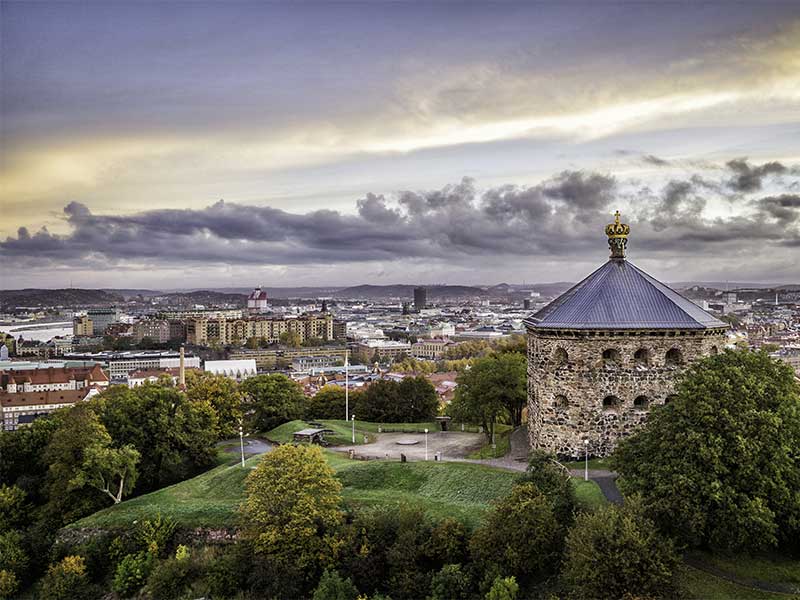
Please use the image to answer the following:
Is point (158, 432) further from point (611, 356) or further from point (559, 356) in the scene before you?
point (611, 356)

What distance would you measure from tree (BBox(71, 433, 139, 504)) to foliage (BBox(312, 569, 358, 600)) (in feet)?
49.4

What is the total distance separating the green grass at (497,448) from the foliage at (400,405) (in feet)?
35.9

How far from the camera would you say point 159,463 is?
38.2 m

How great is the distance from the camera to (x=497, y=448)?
35375 mm

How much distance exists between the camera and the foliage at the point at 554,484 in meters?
23.4

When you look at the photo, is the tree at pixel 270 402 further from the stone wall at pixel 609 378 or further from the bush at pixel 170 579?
the stone wall at pixel 609 378

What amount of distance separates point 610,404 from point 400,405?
21.9 meters

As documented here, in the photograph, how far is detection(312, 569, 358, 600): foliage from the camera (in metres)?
23.2

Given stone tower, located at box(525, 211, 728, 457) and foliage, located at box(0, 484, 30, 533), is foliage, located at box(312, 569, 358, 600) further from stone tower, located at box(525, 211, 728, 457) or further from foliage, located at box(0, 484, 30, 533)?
foliage, located at box(0, 484, 30, 533)

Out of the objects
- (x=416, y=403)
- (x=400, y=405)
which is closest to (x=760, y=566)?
(x=416, y=403)

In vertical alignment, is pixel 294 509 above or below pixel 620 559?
below

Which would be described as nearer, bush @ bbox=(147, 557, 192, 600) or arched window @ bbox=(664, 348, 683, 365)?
bush @ bbox=(147, 557, 192, 600)

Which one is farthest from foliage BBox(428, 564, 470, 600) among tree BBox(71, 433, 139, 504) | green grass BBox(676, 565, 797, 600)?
tree BBox(71, 433, 139, 504)

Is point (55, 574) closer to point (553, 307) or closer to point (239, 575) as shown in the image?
point (239, 575)
